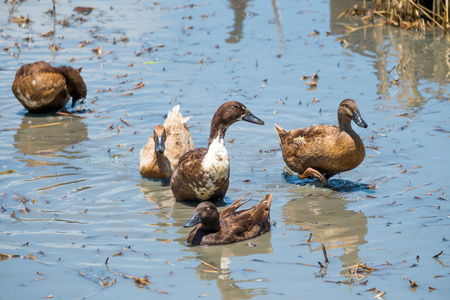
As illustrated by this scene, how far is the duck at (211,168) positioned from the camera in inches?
303

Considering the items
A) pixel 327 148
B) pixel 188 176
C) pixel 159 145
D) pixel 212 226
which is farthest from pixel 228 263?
pixel 159 145

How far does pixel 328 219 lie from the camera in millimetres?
7230

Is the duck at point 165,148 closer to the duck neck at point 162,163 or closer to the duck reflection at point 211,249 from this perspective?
the duck neck at point 162,163

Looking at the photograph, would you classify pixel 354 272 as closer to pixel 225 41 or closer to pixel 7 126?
pixel 7 126

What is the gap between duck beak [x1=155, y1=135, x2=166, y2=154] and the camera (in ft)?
28.6

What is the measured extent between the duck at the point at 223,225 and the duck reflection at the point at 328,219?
46 centimetres

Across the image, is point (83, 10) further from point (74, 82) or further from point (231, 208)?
point (231, 208)

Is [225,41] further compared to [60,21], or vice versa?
[60,21]

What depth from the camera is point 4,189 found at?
816 centimetres

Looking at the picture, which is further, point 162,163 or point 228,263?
point 162,163

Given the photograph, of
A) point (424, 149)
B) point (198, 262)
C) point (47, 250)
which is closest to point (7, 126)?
point (47, 250)

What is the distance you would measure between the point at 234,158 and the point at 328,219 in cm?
253

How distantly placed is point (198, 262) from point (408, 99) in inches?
246

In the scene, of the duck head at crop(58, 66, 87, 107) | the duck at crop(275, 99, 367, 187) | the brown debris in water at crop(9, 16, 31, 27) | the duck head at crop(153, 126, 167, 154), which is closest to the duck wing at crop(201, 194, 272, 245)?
the duck at crop(275, 99, 367, 187)
